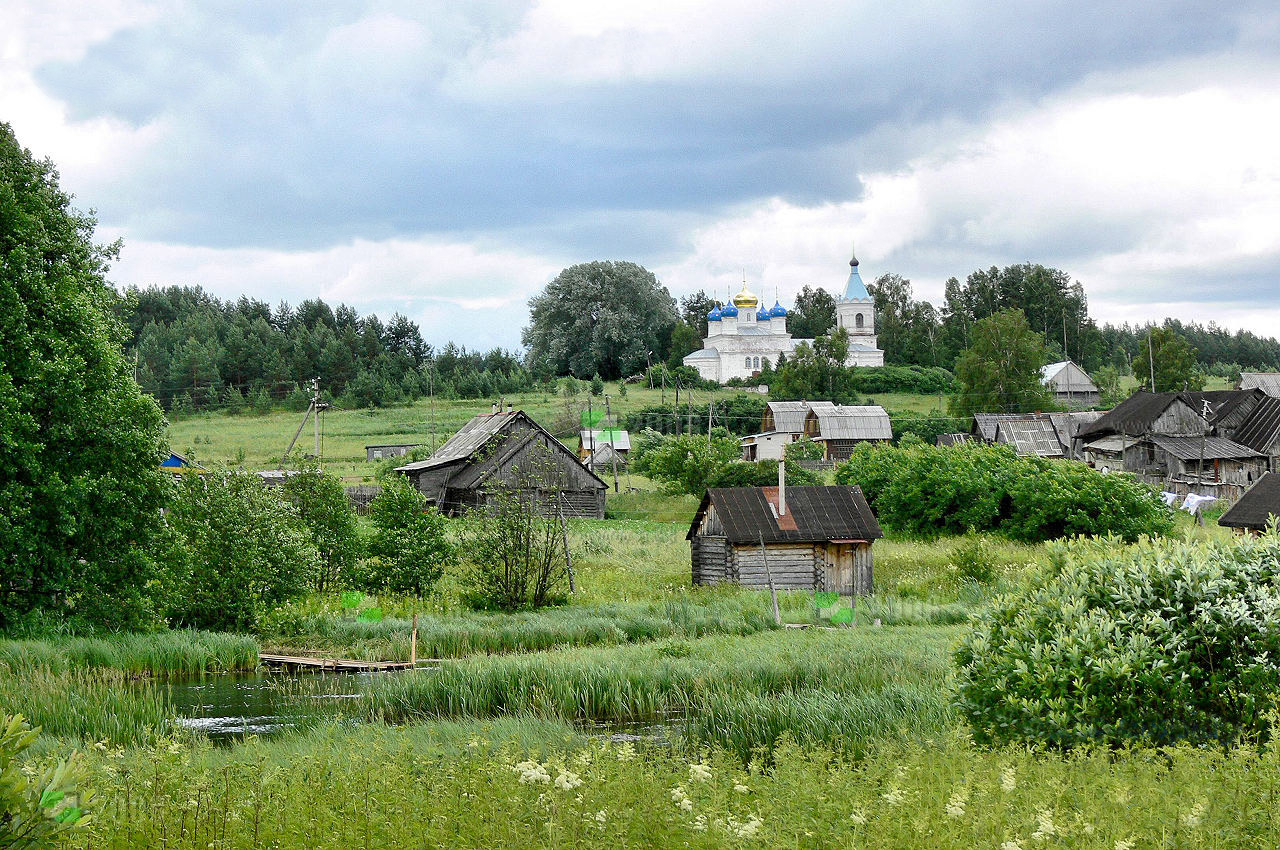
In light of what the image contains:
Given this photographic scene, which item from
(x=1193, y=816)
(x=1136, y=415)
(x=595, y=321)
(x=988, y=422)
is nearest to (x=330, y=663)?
(x=1193, y=816)

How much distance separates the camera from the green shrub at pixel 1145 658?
8555mm

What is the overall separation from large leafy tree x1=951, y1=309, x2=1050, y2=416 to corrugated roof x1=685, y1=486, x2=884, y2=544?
60911 mm

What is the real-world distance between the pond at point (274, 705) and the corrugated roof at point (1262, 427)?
54.2m

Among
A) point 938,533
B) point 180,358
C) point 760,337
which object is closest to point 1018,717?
point 938,533

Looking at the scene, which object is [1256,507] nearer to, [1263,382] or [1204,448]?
[1204,448]

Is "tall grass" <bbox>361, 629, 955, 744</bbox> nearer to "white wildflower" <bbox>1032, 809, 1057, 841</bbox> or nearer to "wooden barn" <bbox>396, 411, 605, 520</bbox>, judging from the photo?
"white wildflower" <bbox>1032, 809, 1057, 841</bbox>

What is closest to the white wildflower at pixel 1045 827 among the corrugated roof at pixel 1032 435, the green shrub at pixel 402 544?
the green shrub at pixel 402 544

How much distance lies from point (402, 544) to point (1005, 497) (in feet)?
85.5

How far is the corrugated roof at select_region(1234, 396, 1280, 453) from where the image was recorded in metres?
57.7

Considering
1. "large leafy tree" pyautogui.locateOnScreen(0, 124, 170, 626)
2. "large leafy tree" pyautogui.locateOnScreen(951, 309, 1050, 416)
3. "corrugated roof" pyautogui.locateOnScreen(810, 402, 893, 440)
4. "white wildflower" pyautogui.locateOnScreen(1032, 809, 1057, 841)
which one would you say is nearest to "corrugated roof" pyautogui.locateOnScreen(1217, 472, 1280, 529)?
"large leafy tree" pyautogui.locateOnScreen(0, 124, 170, 626)

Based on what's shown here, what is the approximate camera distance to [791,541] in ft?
94.5

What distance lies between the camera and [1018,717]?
9008 millimetres

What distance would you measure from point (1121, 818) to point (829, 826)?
1.72m

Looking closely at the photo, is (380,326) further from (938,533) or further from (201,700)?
(201,700)
